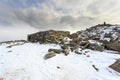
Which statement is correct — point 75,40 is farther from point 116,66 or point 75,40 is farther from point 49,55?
point 116,66

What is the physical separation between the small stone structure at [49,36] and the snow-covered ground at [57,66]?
594 cm

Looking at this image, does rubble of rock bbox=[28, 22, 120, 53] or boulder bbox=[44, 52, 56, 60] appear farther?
rubble of rock bbox=[28, 22, 120, 53]

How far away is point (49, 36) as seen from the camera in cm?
2659

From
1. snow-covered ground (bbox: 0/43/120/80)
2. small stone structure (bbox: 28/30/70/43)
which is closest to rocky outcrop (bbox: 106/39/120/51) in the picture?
snow-covered ground (bbox: 0/43/120/80)

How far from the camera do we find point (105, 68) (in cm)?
1605

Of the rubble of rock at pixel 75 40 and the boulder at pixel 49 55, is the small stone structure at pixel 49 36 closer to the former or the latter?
the rubble of rock at pixel 75 40

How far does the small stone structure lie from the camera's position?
86.0 feet

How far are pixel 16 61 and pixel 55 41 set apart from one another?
875 cm

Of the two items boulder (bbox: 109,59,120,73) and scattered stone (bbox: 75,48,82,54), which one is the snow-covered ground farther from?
scattered stone (bbox: 75,48,82,54)

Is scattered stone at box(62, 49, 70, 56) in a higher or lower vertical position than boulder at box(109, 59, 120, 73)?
higher

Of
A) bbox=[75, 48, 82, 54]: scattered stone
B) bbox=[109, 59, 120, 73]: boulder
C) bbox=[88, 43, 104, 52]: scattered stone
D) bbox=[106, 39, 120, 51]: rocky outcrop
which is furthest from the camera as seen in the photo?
bbox=[106, 39, 120, 51]: rocky outcrop

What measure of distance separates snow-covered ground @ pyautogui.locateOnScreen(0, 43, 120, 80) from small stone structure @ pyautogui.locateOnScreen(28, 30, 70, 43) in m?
5.94

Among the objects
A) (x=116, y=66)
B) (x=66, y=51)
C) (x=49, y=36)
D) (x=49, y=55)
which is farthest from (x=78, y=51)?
(x=49, y=36)

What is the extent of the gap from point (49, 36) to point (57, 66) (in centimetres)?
1064
